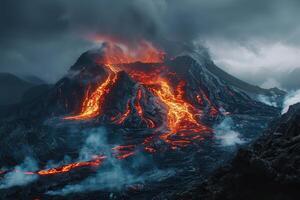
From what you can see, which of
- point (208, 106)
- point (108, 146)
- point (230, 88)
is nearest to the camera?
point (108, 146)

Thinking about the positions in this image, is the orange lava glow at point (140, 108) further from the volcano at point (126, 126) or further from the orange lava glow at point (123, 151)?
the orange lava glow at point (123, 151)

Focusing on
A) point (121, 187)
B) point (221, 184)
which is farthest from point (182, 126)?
point (221, 184)

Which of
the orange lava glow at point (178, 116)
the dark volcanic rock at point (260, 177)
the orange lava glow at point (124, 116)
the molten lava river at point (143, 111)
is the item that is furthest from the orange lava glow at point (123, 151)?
the dark volcanic rock at point (260, 177)

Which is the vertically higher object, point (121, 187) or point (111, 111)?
point (111, 111)

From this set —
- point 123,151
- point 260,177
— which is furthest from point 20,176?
point 260,177

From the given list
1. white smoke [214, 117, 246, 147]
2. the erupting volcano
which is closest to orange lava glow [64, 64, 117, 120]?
the erupting volcano

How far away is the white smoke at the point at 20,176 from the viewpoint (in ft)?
266

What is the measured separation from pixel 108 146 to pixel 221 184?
252 ft

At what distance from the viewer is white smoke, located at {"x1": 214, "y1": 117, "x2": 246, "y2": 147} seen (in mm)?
106325

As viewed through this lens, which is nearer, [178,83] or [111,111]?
[111,111]

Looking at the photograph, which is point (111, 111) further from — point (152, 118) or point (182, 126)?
point (182, 126)

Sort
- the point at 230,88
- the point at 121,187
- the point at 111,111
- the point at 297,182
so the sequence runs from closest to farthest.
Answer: the point at 297,182, the point at 121,187, the point at 111,111, the point at 230,88

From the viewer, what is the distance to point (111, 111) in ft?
436

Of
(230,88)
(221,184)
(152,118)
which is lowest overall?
(221,184)
